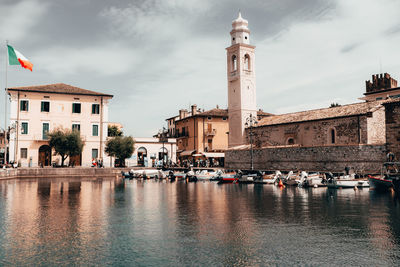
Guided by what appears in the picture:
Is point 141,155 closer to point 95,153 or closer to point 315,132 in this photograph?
point 95,153

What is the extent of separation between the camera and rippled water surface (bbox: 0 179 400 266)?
8.87 metres

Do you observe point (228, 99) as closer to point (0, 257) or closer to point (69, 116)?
point (69, 116)

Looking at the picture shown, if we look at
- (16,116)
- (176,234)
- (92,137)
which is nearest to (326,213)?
(176,234)

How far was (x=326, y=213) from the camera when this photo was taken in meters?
15.3

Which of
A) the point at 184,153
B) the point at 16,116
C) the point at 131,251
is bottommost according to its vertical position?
the point at 131,251

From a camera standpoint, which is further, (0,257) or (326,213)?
(326,213)

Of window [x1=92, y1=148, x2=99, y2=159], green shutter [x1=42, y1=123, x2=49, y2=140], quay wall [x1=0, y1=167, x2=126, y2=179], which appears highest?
green shutter [x1=42, y1=123, x2=49, y2=140]

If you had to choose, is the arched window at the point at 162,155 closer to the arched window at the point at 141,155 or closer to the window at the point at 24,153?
the arched window at the point at 141,155

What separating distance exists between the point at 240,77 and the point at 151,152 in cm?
1763

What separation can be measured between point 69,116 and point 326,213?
1540 inches

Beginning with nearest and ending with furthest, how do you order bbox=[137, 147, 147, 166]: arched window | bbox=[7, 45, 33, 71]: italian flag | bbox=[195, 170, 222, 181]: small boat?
bbox=[7, 45, 33, 71]: italian flag < bbox=[195, 170, 222, 181]: small boat < bbox=[137, 147, 147, 166]: arched window

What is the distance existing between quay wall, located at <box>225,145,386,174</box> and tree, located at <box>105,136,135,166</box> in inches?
574

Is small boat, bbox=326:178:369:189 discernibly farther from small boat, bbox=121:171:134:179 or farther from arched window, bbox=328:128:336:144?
small boat, bbox=121:171:134:179

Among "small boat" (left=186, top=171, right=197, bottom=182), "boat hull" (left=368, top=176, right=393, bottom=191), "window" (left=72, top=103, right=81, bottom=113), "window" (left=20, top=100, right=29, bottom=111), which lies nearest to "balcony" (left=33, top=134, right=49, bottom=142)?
"window" (left=20, top=100, right=29, bottom=111)
